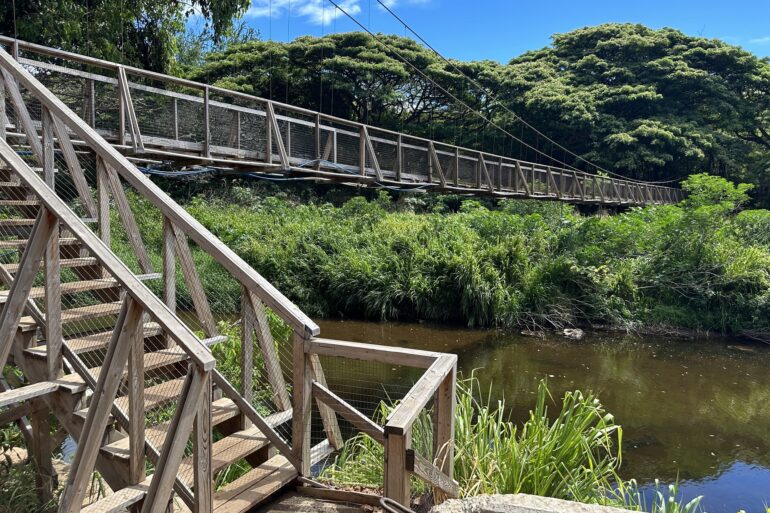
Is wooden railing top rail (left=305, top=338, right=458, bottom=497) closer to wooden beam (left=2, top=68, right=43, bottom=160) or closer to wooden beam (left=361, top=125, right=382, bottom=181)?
wooden beam (left=2, top=68, right=43, bottom=160)

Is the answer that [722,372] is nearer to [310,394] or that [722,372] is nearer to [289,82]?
[310,394]

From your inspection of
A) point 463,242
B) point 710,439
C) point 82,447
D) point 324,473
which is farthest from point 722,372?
point 82,447

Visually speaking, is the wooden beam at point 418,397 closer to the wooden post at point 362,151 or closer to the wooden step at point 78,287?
the wooden step at point 78,287

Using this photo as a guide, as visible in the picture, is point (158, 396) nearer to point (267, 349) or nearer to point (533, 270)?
point (267, 349)

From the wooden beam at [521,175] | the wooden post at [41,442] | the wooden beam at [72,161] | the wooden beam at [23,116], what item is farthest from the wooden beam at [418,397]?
the wooden beam at [521,175]

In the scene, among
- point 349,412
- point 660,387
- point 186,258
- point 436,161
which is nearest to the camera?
point 349,412

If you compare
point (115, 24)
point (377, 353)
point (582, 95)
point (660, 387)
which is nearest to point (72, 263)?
point (377, 353)

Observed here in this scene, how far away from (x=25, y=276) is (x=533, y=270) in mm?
10851

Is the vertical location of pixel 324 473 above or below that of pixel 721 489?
above

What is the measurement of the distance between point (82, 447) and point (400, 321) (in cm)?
990

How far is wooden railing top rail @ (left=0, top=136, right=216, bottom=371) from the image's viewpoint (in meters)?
2.10

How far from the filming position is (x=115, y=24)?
10.8 m

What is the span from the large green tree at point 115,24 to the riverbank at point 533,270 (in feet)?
14.6

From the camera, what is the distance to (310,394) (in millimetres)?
2898
